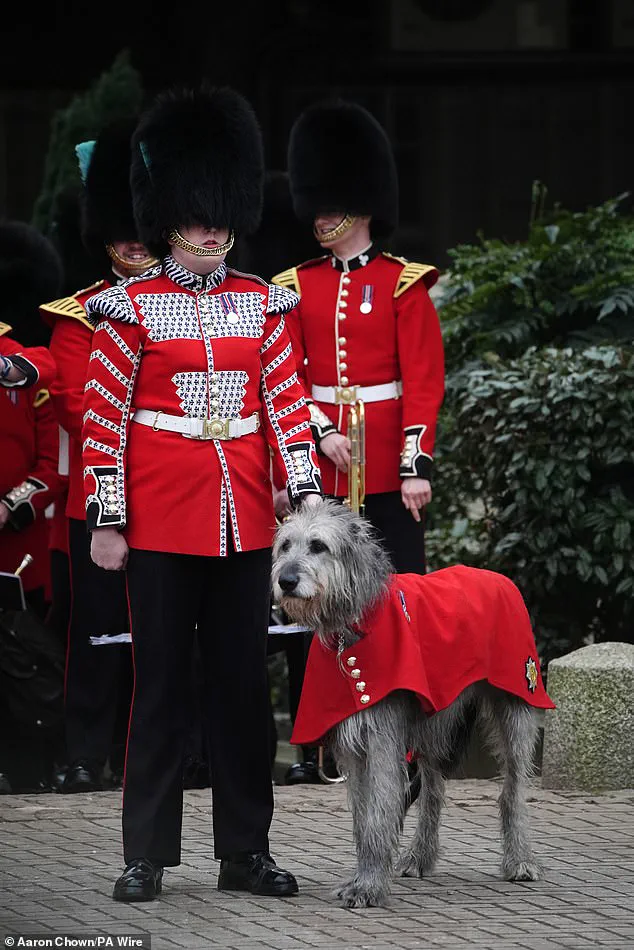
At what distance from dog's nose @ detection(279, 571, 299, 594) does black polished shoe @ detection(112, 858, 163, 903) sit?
3.05 feet

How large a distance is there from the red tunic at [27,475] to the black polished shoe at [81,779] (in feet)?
3.02

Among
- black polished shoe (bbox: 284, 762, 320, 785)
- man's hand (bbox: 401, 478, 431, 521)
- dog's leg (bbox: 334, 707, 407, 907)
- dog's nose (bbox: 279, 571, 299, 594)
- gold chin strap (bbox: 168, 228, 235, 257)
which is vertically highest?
gold chin strap (bbox: 168, 228, 235, 257)

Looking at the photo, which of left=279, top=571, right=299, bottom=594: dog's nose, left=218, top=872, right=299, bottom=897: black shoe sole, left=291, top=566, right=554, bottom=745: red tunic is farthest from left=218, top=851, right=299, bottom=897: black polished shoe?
left=279, top=571, right=299, bottom=594: dog's nose

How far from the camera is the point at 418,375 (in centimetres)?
760

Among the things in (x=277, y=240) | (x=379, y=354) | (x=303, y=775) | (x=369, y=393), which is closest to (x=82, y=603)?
(x=303, y=775)

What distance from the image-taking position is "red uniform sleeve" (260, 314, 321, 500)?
611 cm

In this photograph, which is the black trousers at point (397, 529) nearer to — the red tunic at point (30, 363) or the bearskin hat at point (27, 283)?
the red tunic at point (30, 363)

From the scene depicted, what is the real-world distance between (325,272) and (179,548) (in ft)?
7.11

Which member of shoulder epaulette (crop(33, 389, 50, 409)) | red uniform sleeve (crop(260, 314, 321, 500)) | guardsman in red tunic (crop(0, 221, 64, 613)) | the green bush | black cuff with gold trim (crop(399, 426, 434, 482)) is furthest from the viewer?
the green bush

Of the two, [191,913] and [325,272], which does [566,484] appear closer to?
[325,272]

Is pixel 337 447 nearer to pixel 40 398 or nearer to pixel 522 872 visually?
pixel 40 398

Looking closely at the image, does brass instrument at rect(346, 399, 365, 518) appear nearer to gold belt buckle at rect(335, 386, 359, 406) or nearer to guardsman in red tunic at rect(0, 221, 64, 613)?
gold belt buckle at rect(335, 386, 359, 406)

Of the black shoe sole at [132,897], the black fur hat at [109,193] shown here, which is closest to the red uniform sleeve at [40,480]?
the black fur hat at [109,193]

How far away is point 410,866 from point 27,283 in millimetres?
3746
